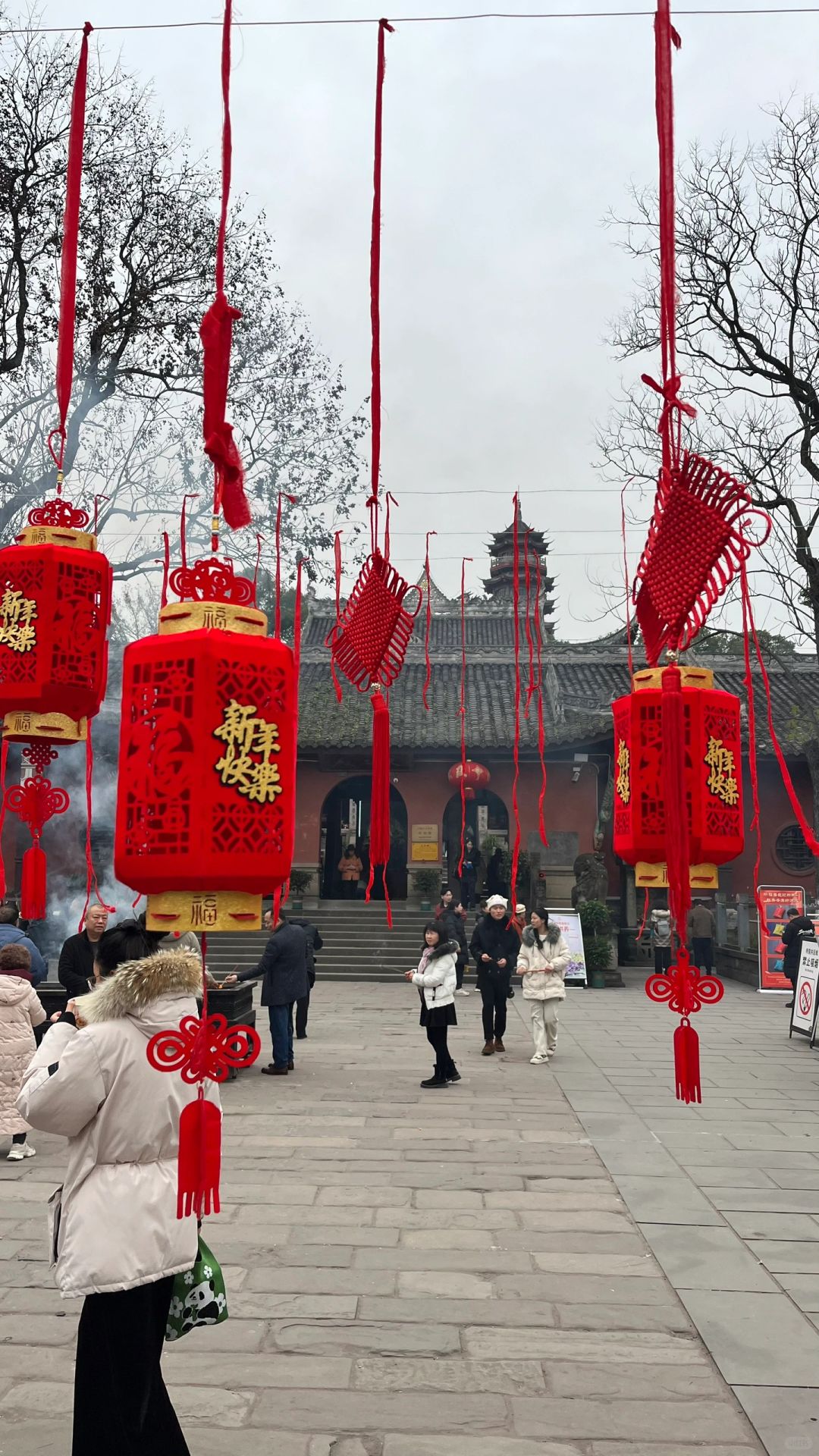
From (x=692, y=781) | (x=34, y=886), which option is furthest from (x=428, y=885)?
(x=692, y=781)

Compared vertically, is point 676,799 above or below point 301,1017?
above

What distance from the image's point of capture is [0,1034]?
23.5ft

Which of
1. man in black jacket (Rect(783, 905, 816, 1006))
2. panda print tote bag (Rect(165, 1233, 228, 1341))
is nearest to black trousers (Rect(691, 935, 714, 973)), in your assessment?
man in black jacket (Rect(783, 905, 816, 1006))

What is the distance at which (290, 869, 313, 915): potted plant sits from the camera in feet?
71.4

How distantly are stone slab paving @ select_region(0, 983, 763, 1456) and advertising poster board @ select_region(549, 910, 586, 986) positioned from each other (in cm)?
863

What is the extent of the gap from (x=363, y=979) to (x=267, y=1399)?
1537 centimetres

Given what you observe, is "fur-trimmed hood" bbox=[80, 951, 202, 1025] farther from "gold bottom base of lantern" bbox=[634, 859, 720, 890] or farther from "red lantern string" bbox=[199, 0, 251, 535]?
"gold bottom base of lantern" bbox=[634, 859, 720, 890]

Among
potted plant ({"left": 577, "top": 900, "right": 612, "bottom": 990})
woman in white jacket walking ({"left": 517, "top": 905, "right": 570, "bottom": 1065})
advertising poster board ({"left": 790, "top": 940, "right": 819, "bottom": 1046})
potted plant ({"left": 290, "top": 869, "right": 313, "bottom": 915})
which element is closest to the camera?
woman in white jacket walking ({"left": 517, "top": 905, "right": 570, "bottom": 1065})

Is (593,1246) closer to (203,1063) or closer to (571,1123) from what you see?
(571,1123)

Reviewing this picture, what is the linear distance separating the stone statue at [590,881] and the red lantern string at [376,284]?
53.9ft

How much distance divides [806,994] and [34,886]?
1007 cm

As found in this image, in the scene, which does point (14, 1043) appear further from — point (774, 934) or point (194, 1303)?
point (774, 934)

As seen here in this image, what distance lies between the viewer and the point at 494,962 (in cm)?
1123

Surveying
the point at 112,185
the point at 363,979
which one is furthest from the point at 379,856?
the point at 363,979
